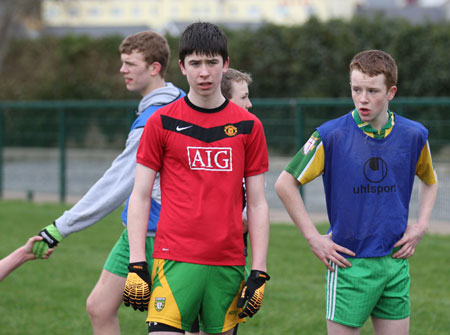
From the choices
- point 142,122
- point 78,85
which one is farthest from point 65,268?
point 78,85

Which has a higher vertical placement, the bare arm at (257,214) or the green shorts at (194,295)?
the bare arm at (257,214)

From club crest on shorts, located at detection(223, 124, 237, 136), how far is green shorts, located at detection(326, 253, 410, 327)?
0.94m

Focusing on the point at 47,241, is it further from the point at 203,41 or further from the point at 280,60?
the point at 280,60

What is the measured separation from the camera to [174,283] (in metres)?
3.40

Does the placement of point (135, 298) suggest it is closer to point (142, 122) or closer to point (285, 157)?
point (142, 122)

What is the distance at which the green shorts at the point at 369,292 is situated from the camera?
3678 millimetres

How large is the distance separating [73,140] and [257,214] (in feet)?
40.5

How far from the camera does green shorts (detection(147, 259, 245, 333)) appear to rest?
134 inches

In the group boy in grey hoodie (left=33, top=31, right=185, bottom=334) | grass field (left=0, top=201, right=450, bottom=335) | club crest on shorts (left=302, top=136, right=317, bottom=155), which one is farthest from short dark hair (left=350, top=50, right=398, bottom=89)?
grass field (left=0, top=201, right=450, bottom=335)

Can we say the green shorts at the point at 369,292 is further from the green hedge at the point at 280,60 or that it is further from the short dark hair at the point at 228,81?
the green hedge at the point at 280,60

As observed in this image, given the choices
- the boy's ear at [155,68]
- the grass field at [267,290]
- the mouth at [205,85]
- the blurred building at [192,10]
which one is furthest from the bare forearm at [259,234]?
the blurred building at [192,10]

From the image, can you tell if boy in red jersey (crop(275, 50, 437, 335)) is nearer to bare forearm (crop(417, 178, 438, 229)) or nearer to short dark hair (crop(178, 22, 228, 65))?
bare forearm (crop(417, 178, 438, 229))

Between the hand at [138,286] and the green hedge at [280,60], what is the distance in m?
18.4

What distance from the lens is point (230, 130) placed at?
347 cm
